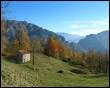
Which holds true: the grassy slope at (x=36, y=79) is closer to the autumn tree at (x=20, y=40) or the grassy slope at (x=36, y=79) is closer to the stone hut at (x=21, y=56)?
the stone hut at (x=21, y=56)

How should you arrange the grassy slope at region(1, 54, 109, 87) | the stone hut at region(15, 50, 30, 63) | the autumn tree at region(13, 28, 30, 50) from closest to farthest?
the grassy slope at region(1, 54, 109, 87)
the stone hut at region(15, 50, 30, 63)
the autumn tree at region(13, 28, 30, 50)

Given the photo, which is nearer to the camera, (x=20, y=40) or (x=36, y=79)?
(x=36, y=79)

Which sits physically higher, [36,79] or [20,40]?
[20,40]

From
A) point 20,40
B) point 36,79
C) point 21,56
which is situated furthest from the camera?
point 20,40

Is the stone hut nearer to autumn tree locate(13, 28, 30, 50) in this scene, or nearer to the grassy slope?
autumn tree locate(13, 28, 30, 50)

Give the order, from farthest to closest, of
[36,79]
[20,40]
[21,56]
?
[20,40]
[21,56]
[36,79]

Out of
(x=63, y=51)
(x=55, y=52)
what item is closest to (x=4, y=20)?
(x=55, y=52)

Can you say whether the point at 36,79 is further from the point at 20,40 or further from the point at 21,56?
the point at 20,40

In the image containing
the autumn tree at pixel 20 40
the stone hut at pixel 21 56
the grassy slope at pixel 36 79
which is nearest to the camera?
the grassy slope at pixel 36 79

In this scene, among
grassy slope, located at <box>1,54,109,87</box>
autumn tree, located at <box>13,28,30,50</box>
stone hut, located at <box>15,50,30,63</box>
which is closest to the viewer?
grassy slope, located at <box>1,54,109,87</box>

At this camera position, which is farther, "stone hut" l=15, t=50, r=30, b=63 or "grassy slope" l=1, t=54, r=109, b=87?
"stone hut" l=15, t=50, r=30, b=63

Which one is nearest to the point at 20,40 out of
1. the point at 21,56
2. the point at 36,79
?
the point at 21,56

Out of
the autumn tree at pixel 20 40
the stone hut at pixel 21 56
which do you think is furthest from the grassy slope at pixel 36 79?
the autumn tree at pixel 20 40

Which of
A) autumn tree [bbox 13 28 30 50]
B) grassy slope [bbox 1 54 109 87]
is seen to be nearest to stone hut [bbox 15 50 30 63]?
autumn tree [bbox 13 28 30 50]
